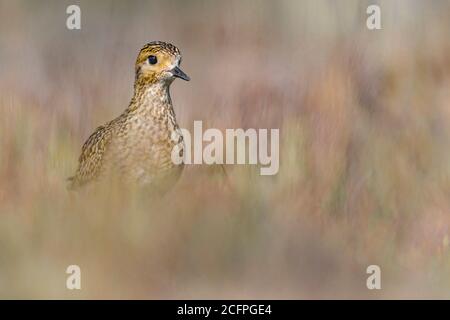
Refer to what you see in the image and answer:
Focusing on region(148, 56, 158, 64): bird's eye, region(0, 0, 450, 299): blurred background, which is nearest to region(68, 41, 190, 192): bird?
region(148, 56, 158, 64): bird's eye

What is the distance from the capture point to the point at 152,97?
882cm

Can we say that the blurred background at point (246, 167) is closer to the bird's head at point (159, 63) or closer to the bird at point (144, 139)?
the bird at point (144, 139)

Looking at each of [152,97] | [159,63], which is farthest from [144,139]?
[159,63]

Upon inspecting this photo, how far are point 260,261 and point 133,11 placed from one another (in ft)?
21.4

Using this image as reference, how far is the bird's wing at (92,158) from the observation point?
8625 mm

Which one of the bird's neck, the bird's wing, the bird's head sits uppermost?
the bird's head

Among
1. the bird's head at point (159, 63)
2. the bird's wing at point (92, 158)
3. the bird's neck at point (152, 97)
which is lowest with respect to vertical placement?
the bird's wing at point (92, 158)

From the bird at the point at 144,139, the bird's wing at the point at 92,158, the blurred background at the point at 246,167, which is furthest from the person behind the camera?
the bird's wing at the point at 92,158

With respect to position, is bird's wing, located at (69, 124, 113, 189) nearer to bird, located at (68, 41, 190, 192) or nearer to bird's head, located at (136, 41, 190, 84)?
bird, located at (68, 41, 190, 192)

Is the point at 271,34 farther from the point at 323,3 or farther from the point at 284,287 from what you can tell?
the point at 284,287

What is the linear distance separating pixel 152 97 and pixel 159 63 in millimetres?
255

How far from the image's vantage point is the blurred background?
688cm

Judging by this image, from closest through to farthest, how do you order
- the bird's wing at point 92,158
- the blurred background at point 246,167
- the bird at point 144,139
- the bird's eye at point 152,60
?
the blurred background at point 246,167
the bird at point 144,139
the bird's wing at point 92,158
the bird's eye at point 152,60

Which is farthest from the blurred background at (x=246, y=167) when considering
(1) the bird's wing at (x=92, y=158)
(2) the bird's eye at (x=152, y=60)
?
(2) the bird's eye at (x=152, y=60)
